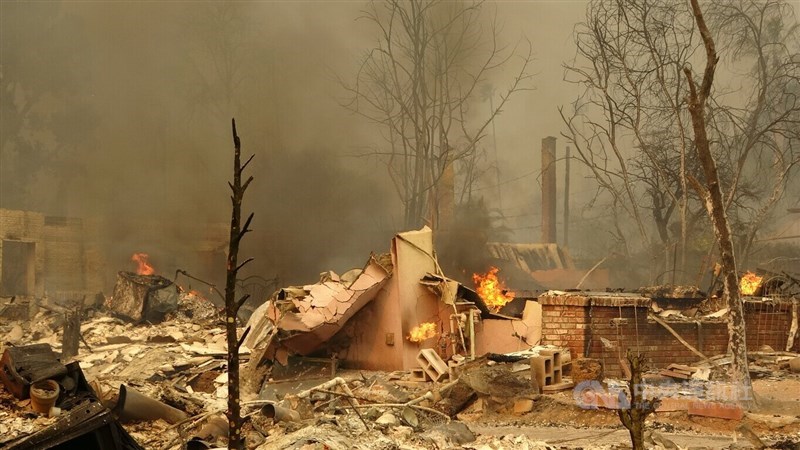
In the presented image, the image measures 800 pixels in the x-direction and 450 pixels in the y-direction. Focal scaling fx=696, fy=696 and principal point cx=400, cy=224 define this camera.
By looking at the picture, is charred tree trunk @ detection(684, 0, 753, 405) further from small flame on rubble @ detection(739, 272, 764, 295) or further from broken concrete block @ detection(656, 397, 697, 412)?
small flame on rubble @ detection(739, 272, 764, 295)

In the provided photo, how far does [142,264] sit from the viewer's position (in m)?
23.7

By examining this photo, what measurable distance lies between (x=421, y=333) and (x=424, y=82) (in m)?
15.3

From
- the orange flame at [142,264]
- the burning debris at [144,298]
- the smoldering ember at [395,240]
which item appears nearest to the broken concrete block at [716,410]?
the smoldering ember at [395,240]

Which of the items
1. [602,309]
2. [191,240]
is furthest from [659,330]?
[191,240]

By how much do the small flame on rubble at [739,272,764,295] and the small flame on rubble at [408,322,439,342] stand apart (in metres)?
6.14

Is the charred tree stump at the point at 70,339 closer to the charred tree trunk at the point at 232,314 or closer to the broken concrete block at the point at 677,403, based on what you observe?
the charred tree trunk at the point at 232,314

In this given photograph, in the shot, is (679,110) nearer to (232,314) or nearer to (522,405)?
(522,405)

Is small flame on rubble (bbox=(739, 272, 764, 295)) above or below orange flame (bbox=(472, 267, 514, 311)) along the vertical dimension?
above

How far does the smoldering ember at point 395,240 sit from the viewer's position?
26.5 feet

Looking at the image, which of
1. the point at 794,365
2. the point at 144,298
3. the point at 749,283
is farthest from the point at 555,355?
the point at 144,298

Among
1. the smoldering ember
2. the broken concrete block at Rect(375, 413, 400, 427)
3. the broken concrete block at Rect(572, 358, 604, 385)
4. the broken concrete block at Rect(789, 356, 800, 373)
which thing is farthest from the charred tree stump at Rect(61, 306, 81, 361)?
the broken concrete block at Rect(789, 356, 800, 373)

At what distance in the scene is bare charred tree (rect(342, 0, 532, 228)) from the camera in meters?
25.4

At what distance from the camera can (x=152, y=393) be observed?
928 cm

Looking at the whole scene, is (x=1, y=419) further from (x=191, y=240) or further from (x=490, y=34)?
(x=490, y=34)
